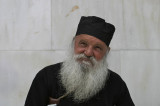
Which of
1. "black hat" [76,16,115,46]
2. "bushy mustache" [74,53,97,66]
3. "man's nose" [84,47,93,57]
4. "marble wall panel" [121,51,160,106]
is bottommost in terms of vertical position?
"marble wall panel" [121,51,160,106]

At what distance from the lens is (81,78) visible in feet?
8.44

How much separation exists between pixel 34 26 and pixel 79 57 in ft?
3.73

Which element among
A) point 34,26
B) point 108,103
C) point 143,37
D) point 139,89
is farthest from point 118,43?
point 108,103

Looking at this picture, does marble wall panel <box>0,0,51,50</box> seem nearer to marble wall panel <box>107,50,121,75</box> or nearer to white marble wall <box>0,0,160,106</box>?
white marble wall <box>0,0,160,106</box>

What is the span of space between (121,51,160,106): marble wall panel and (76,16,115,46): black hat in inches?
47.2

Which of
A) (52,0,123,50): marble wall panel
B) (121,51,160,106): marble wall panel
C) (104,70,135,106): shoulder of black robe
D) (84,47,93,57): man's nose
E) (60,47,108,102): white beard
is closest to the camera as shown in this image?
(84,47,93,57): man's nose

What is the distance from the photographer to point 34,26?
136 inches

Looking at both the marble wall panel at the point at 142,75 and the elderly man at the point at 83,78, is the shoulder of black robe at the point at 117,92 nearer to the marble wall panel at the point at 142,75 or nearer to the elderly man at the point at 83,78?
the elderly man at the point at 83,78

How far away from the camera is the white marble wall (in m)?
3.42

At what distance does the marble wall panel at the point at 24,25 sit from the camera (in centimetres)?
341

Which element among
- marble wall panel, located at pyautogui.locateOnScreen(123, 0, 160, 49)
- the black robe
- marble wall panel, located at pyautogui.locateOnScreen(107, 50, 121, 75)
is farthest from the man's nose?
marble wall panel, located at pyautogui.locateOnScreen(123, 0, 160, 49)

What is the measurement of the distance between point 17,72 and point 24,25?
1.75 feet

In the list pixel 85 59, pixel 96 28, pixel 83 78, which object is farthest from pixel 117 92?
pixel 96 28

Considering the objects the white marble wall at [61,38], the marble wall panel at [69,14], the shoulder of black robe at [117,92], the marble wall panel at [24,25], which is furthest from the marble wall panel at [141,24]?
the shoulder of black robe at [117,92]
